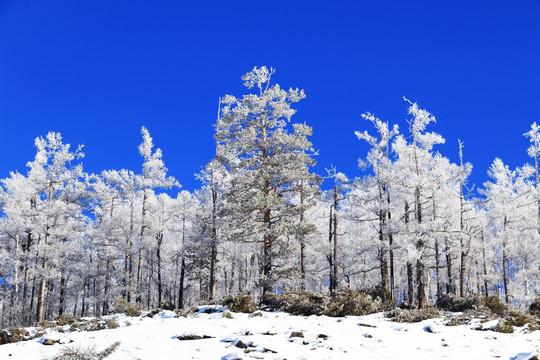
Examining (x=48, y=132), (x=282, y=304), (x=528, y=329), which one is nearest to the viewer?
(x=528, y=329)

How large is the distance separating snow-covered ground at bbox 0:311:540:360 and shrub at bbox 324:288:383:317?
5.22ft

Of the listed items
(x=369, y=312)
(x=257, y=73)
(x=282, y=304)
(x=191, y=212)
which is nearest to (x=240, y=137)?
(x=257, y=73)

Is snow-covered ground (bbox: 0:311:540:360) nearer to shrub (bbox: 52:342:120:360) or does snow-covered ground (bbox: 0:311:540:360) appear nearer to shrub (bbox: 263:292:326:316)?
shrub (bbox: 52:342:120:360)

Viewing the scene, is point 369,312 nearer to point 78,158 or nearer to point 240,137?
point 240,137

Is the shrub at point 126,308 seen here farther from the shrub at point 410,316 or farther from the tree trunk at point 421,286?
the tree trunk at point 421,286

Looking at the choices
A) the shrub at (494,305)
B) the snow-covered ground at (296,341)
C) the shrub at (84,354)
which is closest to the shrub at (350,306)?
the snow-covered ground at (296,341)

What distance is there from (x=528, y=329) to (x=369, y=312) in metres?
5.49

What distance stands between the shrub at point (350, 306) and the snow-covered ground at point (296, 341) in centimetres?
159

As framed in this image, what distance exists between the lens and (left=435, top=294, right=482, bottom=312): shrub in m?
16.5

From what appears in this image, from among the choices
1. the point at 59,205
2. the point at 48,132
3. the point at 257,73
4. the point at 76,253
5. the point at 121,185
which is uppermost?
the point at 257,73

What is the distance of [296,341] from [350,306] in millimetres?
5774

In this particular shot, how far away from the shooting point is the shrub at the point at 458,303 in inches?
650

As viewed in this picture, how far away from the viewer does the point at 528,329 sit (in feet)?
35.0

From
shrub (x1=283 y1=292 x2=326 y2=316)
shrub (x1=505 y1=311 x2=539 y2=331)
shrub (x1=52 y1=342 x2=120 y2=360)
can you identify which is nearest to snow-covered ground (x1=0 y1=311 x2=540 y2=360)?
shrub (x1=52 y1=342 x2=120 y2=360)
